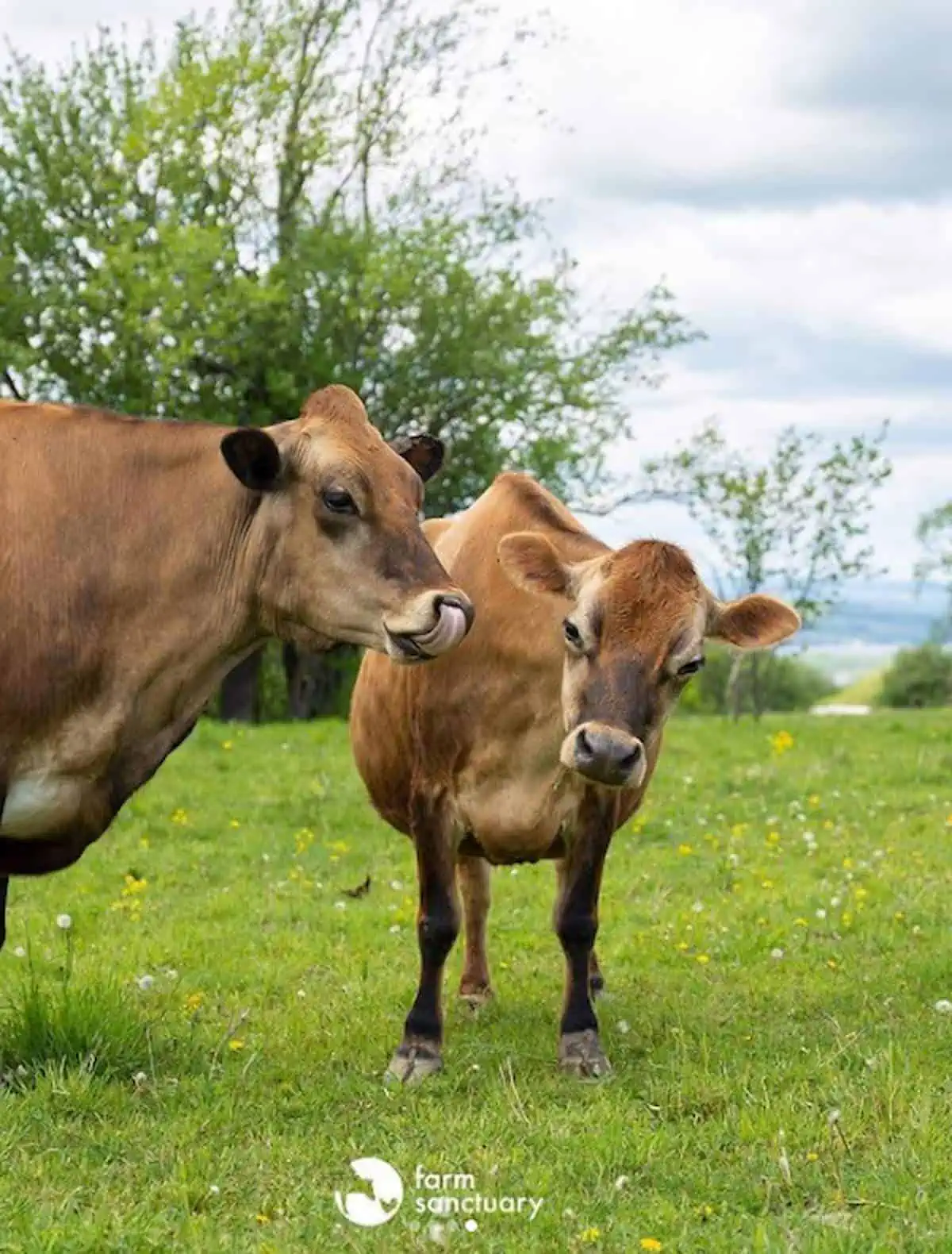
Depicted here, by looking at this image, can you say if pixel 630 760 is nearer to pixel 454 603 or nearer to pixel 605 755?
pixel 605 755

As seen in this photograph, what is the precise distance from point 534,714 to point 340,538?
4.55 ft

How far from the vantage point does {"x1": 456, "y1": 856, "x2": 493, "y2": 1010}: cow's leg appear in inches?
317

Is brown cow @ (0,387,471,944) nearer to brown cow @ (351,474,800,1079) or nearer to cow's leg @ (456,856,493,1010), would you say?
brown cow @ (351,474,800,1079)

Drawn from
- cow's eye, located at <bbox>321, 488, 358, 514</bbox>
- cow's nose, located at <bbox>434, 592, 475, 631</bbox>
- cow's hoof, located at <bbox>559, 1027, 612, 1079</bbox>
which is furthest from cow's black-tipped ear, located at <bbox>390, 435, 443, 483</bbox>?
cow's hoof, located at <bbox>559, 1027, 612, 1079</bbox>

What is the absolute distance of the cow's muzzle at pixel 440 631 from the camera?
223 inches

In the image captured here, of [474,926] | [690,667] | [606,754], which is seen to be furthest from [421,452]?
[474,926]

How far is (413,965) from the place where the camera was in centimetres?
852

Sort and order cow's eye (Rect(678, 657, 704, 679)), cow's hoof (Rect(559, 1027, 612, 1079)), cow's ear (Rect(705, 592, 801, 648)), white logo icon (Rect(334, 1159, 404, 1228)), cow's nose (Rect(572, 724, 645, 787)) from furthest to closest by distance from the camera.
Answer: cow's ear (Rect(705, 592, 801, 648))
cow's hoof (Rect(559, 1027, 612, 1079))
cow's eye (Rect(678, 657, 704, 679))
cow's nose (Rect(572, 724, 645, 787))
white logo icon (Rect(334, 1159, 404, 1228))

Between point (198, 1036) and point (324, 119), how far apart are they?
2814 cm

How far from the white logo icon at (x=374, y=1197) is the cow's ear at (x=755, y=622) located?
2701 mm

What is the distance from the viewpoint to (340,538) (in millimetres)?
5871

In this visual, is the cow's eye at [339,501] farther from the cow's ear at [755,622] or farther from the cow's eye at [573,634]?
the cow's ear at [755,622]

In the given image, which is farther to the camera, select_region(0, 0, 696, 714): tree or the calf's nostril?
select_region(0, 0, 696, 714): tree

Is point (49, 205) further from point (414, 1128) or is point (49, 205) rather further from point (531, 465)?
point (414, 1128)
